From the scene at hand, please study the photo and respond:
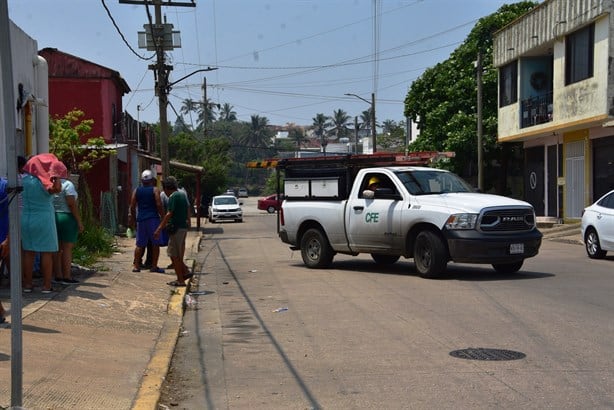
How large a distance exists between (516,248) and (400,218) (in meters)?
2.17

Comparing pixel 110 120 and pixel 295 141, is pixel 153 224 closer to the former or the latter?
pixel 110 120

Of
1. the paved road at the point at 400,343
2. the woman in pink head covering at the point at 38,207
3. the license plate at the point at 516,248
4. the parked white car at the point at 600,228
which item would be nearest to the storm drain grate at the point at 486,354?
the paved road at the point at 400,343

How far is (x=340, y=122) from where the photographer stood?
154875 millimetres

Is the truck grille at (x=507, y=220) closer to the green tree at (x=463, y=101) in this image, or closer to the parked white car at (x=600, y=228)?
the parked white car at (x=600, y=228)

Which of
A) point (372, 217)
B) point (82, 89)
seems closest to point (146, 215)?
point (372, 217)

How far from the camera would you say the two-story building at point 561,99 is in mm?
26156

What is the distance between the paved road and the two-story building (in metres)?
12.9

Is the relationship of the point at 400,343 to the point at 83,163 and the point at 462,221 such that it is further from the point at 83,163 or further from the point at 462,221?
the point at 83,163

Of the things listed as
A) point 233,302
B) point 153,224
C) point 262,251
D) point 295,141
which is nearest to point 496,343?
point 233,302

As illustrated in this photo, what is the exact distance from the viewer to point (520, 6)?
42.6 metres

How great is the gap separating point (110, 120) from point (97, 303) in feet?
76.3

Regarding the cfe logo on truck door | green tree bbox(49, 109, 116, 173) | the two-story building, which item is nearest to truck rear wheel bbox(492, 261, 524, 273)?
the cfe logo on truck door

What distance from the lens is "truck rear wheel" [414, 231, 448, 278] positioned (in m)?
14.0

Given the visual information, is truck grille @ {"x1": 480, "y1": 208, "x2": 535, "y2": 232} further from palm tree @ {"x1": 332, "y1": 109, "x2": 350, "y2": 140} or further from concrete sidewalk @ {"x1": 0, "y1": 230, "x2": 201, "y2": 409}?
palm tree @ {"x1": 332, "y1": 109, "x2": 350, "y2": 140}
